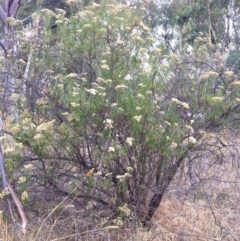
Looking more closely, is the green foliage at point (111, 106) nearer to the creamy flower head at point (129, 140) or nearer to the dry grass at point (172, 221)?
the creamy flower head at point (129, 140)

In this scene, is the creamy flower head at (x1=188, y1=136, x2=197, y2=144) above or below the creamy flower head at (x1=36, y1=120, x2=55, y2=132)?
below

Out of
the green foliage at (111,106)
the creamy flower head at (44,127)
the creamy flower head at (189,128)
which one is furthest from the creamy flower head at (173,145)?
the creamy flower head at (44,127)

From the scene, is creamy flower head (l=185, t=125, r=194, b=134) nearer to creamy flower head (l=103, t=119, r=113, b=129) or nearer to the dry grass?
the dry grass

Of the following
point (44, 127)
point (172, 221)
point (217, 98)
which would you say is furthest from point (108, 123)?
point (172, 221)

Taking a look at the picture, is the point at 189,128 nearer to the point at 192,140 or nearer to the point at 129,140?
the point at 192,140

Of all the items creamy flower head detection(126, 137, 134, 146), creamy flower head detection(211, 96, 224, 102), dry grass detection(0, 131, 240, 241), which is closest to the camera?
creamy flower head detection(126, 137, 134, 146)

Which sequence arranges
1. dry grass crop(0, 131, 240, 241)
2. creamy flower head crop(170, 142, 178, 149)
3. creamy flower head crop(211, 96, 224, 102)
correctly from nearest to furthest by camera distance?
creamy flower head crop(170, 142, 178, 149)
creamy flower head crop(211, 96, 224, 102)
dry grass crop(0, 131, 240, 241)

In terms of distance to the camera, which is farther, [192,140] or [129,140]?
[192,140]

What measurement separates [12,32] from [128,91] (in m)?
1.28

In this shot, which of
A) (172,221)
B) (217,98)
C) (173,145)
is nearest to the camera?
(173,145)

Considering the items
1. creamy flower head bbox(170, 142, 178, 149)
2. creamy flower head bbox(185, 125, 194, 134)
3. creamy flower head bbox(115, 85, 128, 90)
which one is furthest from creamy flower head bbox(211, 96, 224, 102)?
creamy flower head bbox(115, 85, 128, 90)

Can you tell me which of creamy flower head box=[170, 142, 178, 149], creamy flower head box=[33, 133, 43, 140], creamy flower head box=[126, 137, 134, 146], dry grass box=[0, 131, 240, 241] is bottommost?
dry grass box=[0, 131, 240, 241]

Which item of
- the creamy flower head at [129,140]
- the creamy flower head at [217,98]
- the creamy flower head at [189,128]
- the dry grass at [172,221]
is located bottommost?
the dry grass at [172,221]

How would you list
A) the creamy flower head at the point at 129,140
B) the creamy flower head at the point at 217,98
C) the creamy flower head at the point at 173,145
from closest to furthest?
the creamy flower head at the point at 129,140
the creamy flower head at the point at 173,145
the creamy flower head at the point at 217,98
